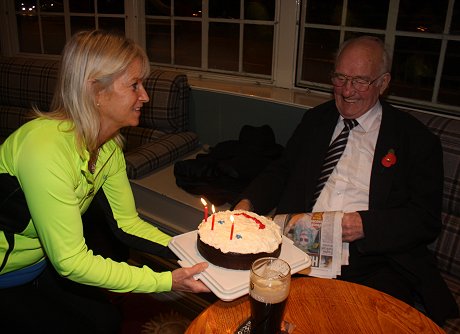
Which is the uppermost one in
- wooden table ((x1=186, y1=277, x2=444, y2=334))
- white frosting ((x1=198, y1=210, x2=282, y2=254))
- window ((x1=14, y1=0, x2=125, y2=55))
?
window ((x1=14, y1=0, x2=125, y2=55))

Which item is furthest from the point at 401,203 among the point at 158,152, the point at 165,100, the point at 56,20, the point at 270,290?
the point at 56,20

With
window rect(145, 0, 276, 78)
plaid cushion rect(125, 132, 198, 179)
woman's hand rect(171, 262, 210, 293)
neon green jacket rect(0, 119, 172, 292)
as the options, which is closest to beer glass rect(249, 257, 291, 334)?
woman's hand rect(171, 262, 210, 293)

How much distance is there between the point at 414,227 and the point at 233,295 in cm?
91

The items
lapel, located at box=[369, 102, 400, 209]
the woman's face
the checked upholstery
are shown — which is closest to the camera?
the woman's face

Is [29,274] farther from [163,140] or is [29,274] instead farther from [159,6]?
[159,6]

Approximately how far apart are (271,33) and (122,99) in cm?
196

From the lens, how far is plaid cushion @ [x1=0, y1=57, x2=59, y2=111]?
10.7 feet

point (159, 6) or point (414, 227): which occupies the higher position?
point (159, 6)

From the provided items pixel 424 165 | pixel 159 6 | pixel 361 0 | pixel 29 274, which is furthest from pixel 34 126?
pixel 159 6

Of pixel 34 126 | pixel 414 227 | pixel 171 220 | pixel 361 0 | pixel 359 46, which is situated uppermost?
pixel 361 0

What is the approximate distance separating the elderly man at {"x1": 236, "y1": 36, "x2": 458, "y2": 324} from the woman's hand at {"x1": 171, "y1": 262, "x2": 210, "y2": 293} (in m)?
0.60

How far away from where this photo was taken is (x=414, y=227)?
1620 millimetres

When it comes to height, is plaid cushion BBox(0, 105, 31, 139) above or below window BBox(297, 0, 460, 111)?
below

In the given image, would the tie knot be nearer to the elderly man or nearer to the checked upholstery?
the elderly man
